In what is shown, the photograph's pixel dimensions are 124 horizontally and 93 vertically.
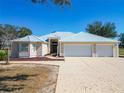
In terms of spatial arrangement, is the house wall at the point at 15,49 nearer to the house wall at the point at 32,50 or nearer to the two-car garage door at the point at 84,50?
the house wall at the point at 32,50

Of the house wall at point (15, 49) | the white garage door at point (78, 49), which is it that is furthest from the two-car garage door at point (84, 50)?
the house wall at point (15, 49)

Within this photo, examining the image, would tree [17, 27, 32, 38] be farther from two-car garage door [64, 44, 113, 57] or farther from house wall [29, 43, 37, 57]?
two-car garage door [64, 44, 113, 57]

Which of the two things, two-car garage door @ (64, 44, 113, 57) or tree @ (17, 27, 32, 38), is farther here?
tree @ (17, 27, 32, 38)

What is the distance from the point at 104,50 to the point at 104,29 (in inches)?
1411

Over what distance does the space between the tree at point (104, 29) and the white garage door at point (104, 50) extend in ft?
112

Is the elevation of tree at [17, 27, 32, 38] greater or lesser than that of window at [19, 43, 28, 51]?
greater

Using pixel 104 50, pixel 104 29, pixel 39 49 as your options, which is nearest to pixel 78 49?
pixel 104 50

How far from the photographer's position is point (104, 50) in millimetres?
34312

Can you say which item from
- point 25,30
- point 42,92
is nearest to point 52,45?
point 42,92

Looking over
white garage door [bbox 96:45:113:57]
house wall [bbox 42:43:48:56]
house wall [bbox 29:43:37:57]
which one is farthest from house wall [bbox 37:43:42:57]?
white garage door [bbox 96:45:113:57]

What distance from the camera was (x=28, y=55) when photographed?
31.0m

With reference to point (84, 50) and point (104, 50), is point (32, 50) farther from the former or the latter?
point (104, 50)

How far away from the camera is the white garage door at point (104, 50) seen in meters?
34.2

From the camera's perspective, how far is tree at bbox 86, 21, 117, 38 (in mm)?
68031
